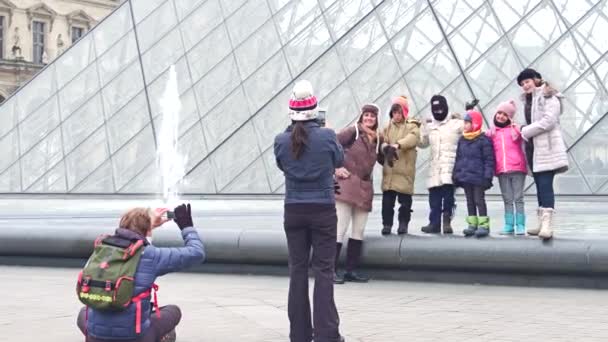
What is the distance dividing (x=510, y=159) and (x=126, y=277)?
170 inches

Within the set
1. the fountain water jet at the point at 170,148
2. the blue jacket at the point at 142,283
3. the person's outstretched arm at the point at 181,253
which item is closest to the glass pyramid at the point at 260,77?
the fountain water jet at the point at 170,148

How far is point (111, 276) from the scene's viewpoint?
655 cm

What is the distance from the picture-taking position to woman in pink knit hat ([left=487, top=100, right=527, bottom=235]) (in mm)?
10039

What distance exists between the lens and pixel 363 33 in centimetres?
2052

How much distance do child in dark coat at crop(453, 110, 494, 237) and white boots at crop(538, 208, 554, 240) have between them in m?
0.53

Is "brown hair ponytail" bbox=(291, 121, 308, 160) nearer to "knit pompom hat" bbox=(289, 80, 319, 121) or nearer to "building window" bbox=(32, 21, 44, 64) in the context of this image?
"knit pompom hat" bbox=(289, 80, 319, 121)

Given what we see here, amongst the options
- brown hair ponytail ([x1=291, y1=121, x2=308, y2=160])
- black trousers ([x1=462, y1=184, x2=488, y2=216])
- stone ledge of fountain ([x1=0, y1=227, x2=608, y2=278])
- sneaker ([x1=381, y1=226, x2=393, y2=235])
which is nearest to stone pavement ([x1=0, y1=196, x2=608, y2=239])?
sneaker ([x1=381, y1=226, x2=393, y2=235])

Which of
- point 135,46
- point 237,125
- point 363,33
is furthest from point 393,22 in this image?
point 135,46

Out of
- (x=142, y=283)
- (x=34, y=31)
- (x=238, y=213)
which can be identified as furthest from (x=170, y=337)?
(x=34, y=31)

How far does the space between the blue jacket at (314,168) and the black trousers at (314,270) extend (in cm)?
6

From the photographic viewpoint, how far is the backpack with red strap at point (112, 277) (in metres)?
6.52

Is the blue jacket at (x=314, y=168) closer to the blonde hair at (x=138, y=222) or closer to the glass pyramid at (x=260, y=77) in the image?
the blonde hair at (x=138, y=222)

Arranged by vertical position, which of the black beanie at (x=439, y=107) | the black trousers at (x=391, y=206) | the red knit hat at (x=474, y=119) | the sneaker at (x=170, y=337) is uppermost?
the black beanie at (x=439, y=107)

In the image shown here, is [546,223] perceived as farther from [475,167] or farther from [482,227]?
[475,167]
